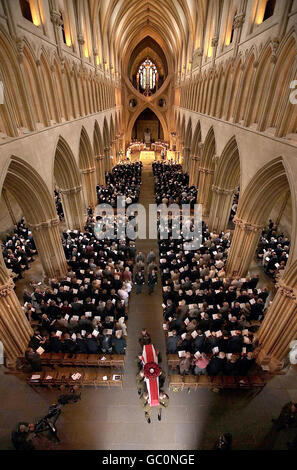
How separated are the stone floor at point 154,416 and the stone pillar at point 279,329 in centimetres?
58

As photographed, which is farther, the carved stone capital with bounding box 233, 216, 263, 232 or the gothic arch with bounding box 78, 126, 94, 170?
the gothic arch with bounding box 78, 126, 94, 170

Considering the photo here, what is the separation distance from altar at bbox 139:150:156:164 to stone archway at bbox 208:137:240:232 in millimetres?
21603

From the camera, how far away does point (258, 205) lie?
1017 cm

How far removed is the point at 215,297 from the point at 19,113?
957 cm

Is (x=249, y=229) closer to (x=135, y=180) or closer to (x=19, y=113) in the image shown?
(x=19, y=113)

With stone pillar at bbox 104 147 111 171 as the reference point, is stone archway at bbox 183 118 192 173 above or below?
above

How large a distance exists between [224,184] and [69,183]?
8.70 meters

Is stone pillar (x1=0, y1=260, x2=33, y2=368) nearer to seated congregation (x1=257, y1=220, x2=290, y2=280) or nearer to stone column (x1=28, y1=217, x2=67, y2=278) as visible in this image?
stone column (x1=28, y1=217, x2=67, y2=278)

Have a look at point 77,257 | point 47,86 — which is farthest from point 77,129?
point 77,257

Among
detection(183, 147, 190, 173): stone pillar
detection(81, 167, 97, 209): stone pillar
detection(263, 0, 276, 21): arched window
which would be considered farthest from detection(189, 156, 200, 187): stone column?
detection(263, 0, 276, 21): arched window

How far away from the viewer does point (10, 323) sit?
7.47 meters

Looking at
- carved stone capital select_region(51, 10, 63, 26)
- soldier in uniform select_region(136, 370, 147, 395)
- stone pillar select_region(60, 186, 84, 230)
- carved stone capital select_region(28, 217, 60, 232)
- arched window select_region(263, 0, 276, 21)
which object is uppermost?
carved stone capital select_region(51, 10, 63, 26)

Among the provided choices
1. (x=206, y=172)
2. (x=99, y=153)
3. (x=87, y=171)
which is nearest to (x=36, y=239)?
(x=87, y=171)

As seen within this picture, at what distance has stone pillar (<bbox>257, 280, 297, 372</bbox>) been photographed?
7.15 meters
